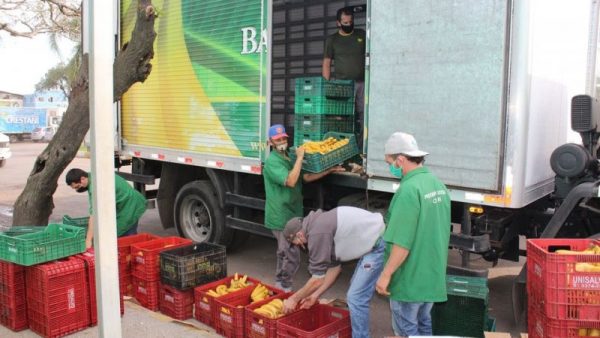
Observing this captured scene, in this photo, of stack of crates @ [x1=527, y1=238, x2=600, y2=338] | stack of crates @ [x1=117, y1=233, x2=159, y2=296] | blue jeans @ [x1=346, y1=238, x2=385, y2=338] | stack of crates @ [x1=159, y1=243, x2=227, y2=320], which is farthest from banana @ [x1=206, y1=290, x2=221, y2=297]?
stack of crates @ [x1=527, y1=238, x2=600, y2=338]

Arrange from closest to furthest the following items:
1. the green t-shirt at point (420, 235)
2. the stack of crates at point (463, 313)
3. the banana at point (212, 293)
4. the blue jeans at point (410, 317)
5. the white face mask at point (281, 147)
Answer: the green t-shirt at point (420, 235)
the blue jeans at point (410, 317)
the stack of crates at point (463, 313)
the banana at point (212, 293)
the white face mask at point (281, 147)

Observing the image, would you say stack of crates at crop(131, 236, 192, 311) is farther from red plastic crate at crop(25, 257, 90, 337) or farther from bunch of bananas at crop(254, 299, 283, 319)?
bunch of bananas at crop(254, 299, 283, 319)

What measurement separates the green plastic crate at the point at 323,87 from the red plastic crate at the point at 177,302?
259 cm

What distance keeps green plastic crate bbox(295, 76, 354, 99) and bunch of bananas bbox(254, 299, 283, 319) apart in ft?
8.56

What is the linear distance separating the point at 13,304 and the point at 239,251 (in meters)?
3.48

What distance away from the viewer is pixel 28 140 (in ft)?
133

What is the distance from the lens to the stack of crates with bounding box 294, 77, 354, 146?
6.39 metres

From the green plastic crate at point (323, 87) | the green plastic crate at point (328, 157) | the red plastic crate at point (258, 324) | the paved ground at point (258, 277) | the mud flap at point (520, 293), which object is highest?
the green plastic crate at point (323, 87)

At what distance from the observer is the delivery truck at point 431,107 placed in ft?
15.2

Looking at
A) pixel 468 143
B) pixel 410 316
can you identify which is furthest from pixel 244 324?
pixel 468 143

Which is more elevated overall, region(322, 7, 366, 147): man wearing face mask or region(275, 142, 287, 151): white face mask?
region(322, 7, 366, 147): man wearing face mask

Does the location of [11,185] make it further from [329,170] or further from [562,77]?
[562,77]

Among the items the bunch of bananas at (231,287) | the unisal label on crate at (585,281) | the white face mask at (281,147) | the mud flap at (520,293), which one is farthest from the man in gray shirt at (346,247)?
the white face mask at (281,147)

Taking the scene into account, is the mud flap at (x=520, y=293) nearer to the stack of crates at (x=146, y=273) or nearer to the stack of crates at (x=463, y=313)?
the stack of crates at (x=463, y=313)
